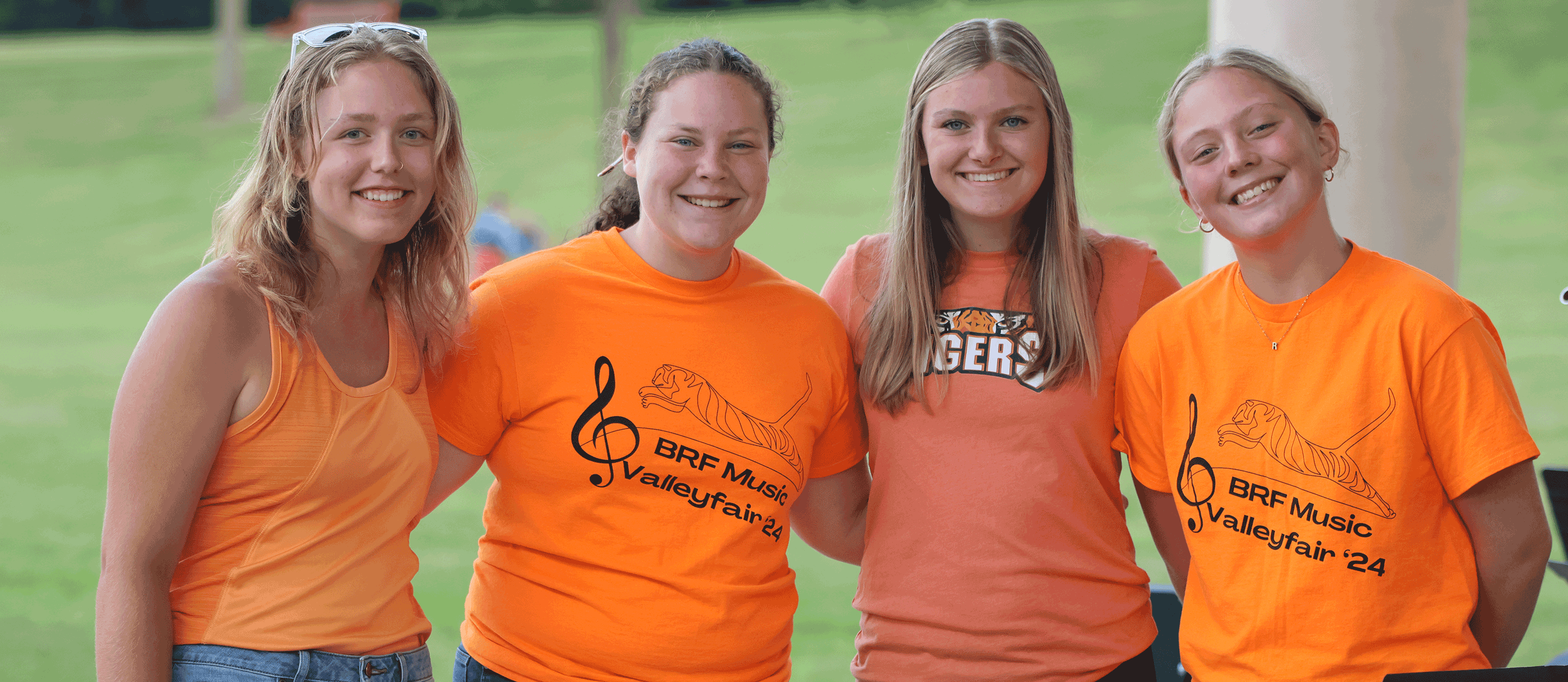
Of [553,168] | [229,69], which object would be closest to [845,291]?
[553,168]

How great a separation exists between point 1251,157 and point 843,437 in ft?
2.84

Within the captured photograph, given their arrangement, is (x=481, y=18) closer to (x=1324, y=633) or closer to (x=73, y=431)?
(x=73, y=431)

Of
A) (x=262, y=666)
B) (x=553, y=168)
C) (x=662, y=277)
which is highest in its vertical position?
(x=553, y=168)

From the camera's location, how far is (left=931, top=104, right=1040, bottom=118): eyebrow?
2.14 metres

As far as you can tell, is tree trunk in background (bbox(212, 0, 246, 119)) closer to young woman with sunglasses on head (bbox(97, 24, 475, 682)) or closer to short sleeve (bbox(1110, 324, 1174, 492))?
young woman with sunglasses on head (bbox(97, 24, 475, 682))

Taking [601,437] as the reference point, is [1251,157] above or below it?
above

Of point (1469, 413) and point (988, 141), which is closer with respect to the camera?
point (1469, 413)

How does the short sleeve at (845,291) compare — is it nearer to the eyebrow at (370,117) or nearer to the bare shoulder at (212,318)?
the eyebrow at (370,117)

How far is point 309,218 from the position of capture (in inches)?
71.4

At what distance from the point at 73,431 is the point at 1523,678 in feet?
36.6

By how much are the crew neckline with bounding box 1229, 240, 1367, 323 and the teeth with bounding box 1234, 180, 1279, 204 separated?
163 millimetres

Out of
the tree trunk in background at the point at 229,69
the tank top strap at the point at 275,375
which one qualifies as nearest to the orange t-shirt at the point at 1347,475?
the tank top strap at the point at 275,375

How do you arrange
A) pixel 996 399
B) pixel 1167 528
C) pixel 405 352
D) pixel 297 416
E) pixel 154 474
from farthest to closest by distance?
pixel 1167 528 < pixel 996 399 < pixel 405 352 < pixel 297 416 < pixel 154 474

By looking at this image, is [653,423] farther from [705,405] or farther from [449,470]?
[449,470]
